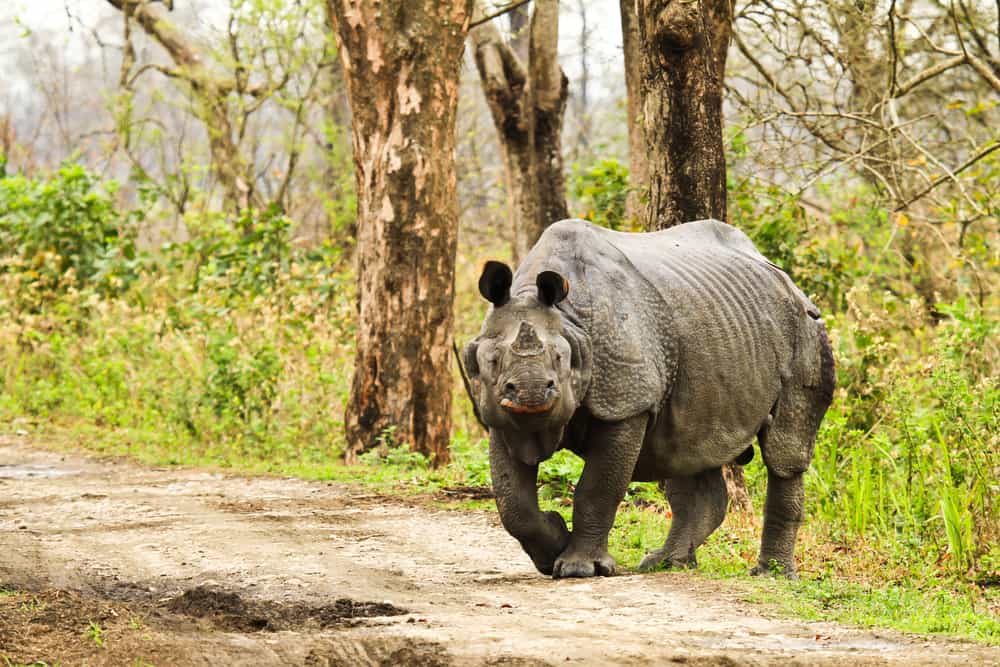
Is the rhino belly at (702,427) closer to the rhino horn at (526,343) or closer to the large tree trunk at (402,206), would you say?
the rhino horn at (526,343)

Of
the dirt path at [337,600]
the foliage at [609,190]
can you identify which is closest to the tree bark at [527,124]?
the foliage at [609,190]

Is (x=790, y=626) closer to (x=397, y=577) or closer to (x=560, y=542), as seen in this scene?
(x=560, y=542)

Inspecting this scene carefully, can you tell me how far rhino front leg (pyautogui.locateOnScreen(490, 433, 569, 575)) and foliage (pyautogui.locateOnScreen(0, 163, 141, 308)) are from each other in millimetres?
9769

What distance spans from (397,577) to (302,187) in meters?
18.2

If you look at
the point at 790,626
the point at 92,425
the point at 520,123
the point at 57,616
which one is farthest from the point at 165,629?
the point at 520,123

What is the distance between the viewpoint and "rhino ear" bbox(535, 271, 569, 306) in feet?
18.6

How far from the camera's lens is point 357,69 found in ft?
35.1

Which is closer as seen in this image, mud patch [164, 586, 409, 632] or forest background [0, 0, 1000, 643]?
mud patch [164, 586, 409, 632]

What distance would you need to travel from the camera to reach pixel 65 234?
15.4 m

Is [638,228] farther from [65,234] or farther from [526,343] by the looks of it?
[65,234]

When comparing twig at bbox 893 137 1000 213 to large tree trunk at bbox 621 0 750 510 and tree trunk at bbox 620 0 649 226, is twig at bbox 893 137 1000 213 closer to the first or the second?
tree trunk at bbox 620 0 649 226

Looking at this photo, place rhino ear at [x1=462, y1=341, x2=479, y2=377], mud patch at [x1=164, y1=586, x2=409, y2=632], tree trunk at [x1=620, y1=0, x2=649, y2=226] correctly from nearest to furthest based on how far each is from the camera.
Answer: mud patch at [x1=164, y1=586, x2=409, y2=632], rhino ear at [x1=462, y1=341, x2=479, y2=377], tree trunk at [x1=620, y1=0, x2=649, y2=226]

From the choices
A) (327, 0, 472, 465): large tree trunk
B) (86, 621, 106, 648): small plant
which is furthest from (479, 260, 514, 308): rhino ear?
(327, 0, 472, 465): large tree trunk

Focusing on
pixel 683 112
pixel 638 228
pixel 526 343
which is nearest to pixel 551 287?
pixel 526 343
